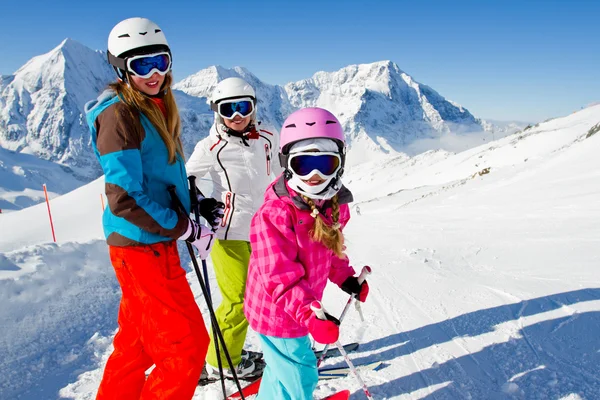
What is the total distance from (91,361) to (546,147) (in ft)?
122

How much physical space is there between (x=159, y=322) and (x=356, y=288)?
1.52 m

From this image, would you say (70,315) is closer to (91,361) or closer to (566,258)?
(91,361)

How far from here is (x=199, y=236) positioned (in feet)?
9.83

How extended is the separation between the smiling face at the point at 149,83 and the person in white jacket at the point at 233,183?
0.98 metres

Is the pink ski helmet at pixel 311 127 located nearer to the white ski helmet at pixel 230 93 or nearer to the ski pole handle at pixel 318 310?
the ski pole handle at pixel 318 310

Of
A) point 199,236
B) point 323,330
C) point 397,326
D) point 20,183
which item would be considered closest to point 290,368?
point 323,330

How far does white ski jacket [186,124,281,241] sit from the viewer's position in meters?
3.79

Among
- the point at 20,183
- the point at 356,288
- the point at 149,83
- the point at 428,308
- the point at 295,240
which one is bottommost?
the point at 428,308

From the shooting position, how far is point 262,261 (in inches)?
101

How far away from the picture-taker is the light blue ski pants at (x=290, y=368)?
2.68m

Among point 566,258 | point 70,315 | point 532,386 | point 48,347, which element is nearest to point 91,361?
point 48,347

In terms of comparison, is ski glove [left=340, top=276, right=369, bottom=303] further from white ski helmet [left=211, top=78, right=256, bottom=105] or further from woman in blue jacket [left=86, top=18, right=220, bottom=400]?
white ski helmet [left=211, top=78, right=256, bottom=105]

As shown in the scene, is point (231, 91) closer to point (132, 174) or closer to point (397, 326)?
point (132, 174)

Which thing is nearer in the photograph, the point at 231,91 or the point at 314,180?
the point at 314,180
